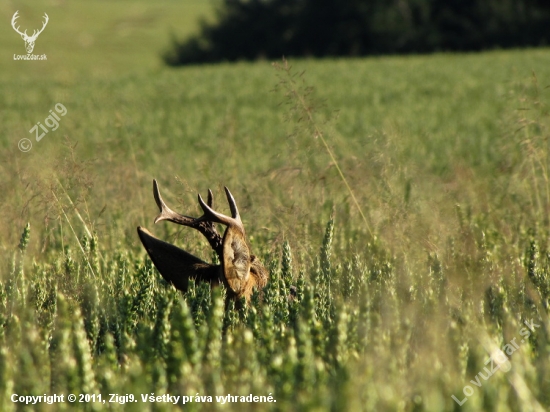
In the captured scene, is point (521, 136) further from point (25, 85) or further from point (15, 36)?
point (15, 36)

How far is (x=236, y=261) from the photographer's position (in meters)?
3.57

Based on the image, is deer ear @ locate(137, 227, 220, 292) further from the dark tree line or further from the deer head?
the dark tree line

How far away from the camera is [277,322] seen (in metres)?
3.31

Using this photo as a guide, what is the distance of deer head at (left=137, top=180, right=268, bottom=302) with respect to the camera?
3564 millimetres

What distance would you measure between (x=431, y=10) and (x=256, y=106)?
28289mm

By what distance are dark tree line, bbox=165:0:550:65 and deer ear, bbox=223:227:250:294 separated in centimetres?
4155

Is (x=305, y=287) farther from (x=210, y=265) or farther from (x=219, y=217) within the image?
(x=210, y=265)

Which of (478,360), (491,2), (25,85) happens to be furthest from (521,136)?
(491,2)

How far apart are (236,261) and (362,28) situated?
43.3 metres

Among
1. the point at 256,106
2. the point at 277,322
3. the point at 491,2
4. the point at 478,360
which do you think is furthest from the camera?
the point at 491,2

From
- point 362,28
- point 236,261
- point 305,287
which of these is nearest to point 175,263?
point 236,261

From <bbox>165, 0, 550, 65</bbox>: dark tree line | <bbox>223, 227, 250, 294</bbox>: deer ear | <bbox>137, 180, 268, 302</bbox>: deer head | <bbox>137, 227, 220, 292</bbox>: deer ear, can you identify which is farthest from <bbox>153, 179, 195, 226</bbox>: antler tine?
<bbox>165, 0, 550, 65</bbox>: dark tree line

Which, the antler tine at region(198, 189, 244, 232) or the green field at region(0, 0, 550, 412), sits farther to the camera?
the antler tine at region(198, 189, 244, 232)

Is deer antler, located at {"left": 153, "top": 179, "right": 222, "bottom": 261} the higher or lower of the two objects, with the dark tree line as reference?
lower
